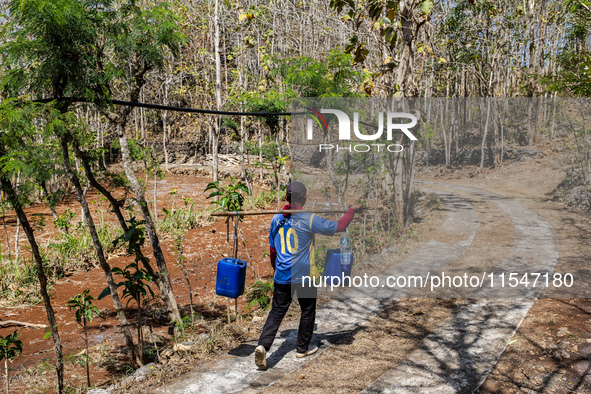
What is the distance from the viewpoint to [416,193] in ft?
18.6

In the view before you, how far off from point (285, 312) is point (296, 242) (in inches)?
27.6

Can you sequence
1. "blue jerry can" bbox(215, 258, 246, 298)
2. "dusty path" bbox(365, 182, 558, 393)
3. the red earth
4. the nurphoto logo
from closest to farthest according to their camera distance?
"dusty path" bbox(365, 182, 558, 393) → "blue jerry can" bbox(215, 258, 246, 298) → the red earth → the nurphoto logo

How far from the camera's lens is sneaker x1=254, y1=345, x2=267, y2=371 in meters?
4.25

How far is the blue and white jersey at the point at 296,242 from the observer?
4.51 m

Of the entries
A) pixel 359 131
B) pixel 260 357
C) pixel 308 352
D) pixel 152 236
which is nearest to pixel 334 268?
pixel 308 352

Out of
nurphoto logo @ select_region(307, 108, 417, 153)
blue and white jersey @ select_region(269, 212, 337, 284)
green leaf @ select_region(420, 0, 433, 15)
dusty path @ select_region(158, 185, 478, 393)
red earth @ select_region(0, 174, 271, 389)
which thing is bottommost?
red earth @ select_region(0, 174, 271, 389)

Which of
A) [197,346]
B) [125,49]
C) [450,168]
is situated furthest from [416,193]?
[125,49]

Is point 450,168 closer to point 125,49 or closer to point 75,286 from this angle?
point 125,49

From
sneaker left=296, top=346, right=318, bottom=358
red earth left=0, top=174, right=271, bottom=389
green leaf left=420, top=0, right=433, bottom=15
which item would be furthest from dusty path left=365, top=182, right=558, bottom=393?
red earth left=0, top=174, right=271, bottom=389

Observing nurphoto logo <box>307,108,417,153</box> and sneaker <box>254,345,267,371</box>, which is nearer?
sneaker <box>254,345,267,371</box>

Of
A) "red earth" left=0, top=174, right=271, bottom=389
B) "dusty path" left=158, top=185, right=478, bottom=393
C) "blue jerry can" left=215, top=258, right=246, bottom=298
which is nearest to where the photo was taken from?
"dusty path" left=158, top=185, right=478, bottom=393

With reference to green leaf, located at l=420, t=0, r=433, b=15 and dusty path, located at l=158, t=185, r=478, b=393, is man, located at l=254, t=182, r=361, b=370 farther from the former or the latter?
green leaf, located at l=420, t=0, r=433, b=15

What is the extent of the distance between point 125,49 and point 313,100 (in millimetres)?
2882

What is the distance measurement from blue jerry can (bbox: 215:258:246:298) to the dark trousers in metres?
0.42
